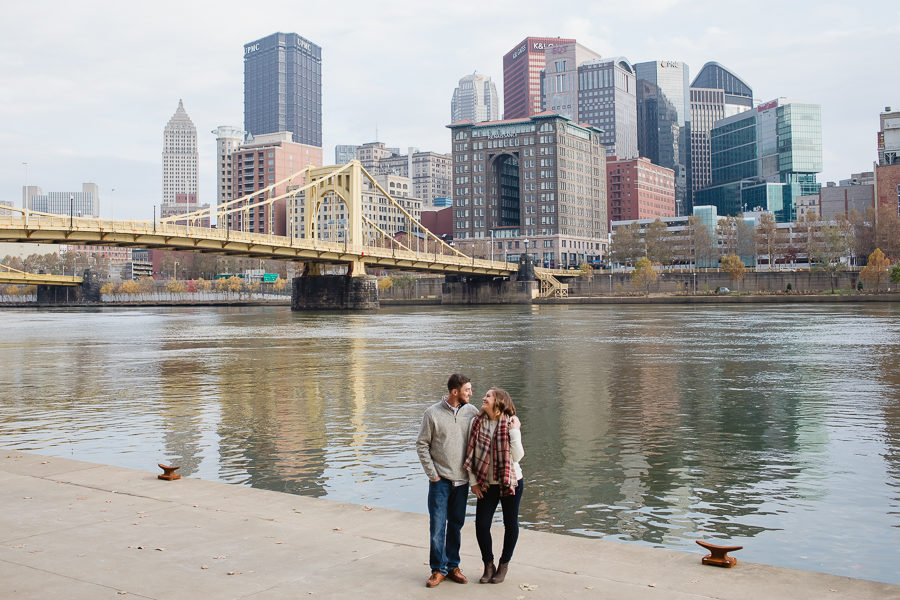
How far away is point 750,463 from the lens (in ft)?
46.8

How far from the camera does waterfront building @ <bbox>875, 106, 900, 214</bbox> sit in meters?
163

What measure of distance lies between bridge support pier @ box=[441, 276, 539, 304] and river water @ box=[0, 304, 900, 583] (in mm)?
107353

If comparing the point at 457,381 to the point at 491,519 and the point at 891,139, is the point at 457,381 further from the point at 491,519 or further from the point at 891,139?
the point at 891,139

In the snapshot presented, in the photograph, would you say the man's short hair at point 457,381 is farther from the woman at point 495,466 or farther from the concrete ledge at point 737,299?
the concrete ledge at point 737,299

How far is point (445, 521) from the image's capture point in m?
8.02

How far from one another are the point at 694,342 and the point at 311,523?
3891cm

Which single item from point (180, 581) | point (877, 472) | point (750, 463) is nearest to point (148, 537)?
point (180, 581)

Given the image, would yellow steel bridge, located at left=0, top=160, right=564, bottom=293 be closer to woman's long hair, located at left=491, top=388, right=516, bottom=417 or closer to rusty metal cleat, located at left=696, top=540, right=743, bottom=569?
woman's long hair, located at left=491, top=388, right=516, bottom=417

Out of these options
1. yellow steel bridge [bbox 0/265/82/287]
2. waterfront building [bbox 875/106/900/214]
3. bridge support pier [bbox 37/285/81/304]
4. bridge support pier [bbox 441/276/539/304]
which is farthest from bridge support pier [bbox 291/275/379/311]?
waterfront building [bbox 875/106/900/214]

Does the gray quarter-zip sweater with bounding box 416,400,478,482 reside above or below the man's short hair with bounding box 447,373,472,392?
below

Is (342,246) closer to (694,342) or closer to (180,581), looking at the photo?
(694,342)

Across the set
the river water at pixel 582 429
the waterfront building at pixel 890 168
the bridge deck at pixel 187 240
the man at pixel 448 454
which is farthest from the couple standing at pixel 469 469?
the waterfront building at pixel 890 168

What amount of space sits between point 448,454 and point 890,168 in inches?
7102

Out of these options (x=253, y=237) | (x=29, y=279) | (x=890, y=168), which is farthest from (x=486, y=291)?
(x=29, y=279)
